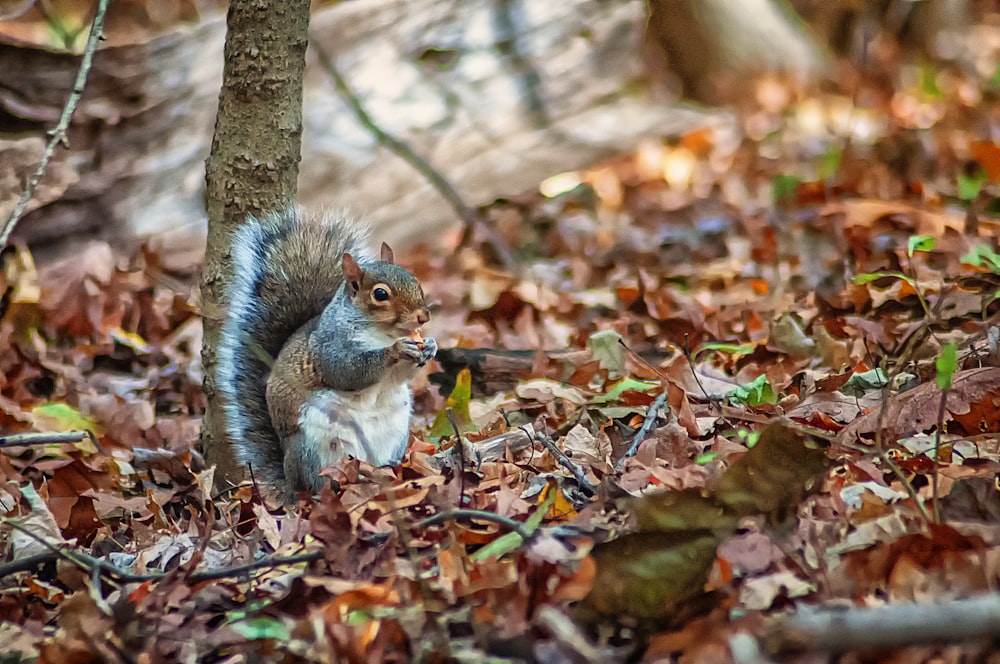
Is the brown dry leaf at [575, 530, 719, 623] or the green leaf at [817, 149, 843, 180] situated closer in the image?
the brown dry leaf at [575, 530, 719, 623]

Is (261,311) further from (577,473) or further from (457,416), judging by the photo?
(577,473)

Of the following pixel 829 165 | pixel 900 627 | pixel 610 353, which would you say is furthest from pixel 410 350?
pixel 829 165

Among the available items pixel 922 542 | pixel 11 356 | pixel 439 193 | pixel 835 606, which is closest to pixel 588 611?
pixel 835 606

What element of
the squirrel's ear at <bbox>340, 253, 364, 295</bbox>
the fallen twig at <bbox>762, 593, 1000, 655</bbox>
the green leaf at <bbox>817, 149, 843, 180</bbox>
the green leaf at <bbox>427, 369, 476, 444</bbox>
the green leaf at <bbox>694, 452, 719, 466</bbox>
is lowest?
the green leaf at <bbox>817, 149, 843, 180</bbox>

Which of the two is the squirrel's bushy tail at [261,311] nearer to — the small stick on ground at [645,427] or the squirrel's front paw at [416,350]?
the squirrel's front paw at [416,350]

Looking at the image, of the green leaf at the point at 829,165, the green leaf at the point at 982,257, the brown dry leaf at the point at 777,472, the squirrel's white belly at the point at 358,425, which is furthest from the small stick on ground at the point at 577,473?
the green leaf at the point at 829,165

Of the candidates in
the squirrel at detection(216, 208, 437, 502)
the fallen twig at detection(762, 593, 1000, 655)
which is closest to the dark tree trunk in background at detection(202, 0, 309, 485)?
the squirrel at detection(216, 208, 437, 502)

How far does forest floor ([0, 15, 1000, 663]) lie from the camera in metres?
1.74

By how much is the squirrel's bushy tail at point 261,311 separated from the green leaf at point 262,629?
113cm

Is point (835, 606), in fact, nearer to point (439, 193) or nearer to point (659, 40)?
point (439, 193)

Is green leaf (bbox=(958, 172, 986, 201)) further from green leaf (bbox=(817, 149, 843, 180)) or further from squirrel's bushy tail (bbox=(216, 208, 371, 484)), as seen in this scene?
squirrel's bushy tail (bbox=(216, 208, 371, 484))

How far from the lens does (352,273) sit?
2.81m

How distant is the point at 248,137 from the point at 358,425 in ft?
2.87

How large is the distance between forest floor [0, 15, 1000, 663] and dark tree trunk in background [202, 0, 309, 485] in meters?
0.45
